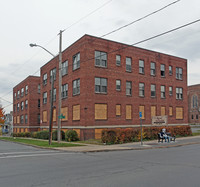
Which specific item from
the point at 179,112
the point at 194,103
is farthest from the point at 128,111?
the point at 194,103

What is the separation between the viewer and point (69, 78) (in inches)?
1292

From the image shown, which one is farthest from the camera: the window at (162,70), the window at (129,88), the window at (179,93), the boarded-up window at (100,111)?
the window at (179,93)

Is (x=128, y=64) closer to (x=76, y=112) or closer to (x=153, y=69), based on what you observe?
(x=153, y=69)

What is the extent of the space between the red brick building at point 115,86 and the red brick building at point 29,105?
600 inches

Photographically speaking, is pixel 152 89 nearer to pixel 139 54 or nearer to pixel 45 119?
pixel 139 54

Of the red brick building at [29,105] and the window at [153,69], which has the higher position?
the window at [153,69]

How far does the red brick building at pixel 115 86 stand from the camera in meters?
29.2

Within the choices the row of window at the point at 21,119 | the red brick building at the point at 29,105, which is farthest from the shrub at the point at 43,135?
the row of window at the point at 21,119

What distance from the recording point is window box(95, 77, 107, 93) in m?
29.8

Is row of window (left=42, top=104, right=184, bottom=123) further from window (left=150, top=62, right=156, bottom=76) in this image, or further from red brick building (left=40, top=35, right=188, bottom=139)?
window (left=150, top=62, right=156, bottom=76)

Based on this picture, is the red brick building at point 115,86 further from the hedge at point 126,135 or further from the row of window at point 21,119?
the row of window at point 21,119

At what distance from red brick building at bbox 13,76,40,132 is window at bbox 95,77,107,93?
2656 centimetres

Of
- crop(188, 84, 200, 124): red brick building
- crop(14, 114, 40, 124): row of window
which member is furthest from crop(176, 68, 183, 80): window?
crop(188, 84, 200, 124): red brick building

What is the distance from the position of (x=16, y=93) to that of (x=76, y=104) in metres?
38.4
